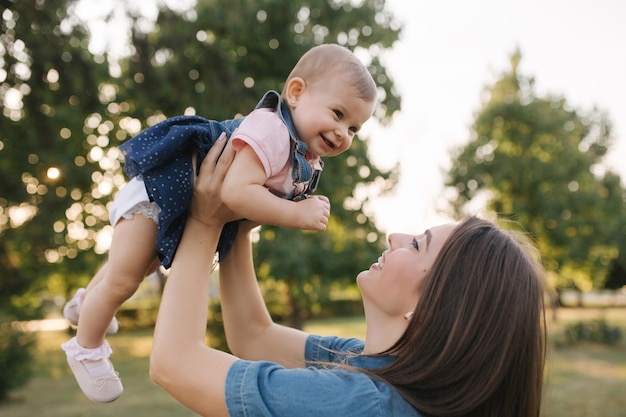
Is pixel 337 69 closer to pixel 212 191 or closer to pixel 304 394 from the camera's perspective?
pixel 212 191

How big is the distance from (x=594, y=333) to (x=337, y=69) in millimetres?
24537

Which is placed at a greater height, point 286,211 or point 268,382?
point 286,211

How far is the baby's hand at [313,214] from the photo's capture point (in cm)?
191

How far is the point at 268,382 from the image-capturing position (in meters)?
1.51

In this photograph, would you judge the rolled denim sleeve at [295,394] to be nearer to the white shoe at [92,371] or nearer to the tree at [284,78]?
the white shoe at [92,371]

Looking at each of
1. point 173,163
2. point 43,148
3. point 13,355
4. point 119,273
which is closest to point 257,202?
point 173,163

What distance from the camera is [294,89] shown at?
7.31ft

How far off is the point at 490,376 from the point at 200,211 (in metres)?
0.95

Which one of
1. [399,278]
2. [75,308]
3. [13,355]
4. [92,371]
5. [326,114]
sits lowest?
[13,355]

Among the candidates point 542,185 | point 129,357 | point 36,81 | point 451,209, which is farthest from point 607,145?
point 36,81

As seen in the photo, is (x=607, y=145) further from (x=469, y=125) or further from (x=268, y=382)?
(x=268, y=382)

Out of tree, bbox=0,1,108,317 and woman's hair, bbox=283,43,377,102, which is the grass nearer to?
tree, bbox=0,1,108,317

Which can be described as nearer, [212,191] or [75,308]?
[212,191]

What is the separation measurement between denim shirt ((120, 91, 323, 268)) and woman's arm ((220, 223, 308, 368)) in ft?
0.86
